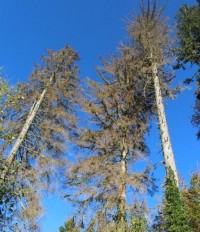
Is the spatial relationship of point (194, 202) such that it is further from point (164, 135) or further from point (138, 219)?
point (138, 219)

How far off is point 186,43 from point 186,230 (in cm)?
968

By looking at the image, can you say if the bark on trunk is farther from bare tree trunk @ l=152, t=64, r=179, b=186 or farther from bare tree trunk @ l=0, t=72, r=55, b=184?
bare tree trunk @ l=0, t=72, r=55, b=184

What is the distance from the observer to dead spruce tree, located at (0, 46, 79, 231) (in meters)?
14.1

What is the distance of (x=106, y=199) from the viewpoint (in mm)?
12758

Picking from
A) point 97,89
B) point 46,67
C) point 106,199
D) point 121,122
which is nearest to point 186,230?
point 106,199

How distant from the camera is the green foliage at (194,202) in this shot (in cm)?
1544

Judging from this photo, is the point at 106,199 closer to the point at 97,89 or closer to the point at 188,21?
the point at 97,89

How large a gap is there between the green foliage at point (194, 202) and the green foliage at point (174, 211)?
17.1 feet

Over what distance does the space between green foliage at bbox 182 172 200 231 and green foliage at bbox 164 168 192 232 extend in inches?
205

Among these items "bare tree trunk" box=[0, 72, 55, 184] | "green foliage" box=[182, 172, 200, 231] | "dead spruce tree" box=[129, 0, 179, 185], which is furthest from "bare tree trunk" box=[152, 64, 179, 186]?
"bare tree trunk" box=[0, 72, 55, 184]

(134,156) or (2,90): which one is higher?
(134,156)

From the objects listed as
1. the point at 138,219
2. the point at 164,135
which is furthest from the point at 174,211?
the point at 164,135

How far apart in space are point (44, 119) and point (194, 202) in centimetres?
833

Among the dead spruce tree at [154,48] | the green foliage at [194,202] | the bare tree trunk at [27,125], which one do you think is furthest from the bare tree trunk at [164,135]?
the bare tree trunk at [27,125]
